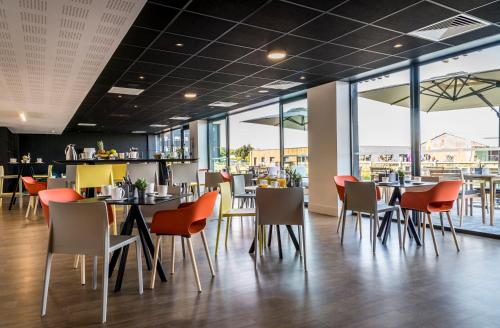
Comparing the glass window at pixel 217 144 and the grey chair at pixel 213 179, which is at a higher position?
the glass window at pixel 217 144

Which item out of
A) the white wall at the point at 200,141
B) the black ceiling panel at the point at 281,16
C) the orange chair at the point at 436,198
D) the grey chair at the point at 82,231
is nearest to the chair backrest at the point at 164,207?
the grey chair at the point at 82,231

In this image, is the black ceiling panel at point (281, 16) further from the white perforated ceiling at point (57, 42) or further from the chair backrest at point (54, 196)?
the chair backrest at point (54, 196)

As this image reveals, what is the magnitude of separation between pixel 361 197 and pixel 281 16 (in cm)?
249

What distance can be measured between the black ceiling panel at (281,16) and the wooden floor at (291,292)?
8.73ft

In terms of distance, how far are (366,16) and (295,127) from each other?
543 centimetres

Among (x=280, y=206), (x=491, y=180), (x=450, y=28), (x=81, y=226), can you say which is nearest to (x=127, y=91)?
(x=280, y=206)

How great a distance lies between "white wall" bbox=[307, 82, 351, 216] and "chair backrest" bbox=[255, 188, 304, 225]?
3.66 metres

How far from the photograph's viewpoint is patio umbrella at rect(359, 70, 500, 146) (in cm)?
575

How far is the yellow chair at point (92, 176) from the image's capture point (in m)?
5.73

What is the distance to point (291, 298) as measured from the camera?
3012 millimetres

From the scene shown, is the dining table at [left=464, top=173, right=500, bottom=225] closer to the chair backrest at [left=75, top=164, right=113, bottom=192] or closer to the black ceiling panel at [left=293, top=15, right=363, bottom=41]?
the black ceiling panel at [left=293, top=15, right=363, bottom=41]

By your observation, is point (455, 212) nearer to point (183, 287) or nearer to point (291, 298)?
point (291, 298)

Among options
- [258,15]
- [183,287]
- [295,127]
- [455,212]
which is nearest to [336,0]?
[258,15]

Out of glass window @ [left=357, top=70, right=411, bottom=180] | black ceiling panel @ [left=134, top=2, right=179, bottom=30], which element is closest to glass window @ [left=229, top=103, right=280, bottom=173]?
glass window @ [left=357, top=70, right=411, bottom=180]
